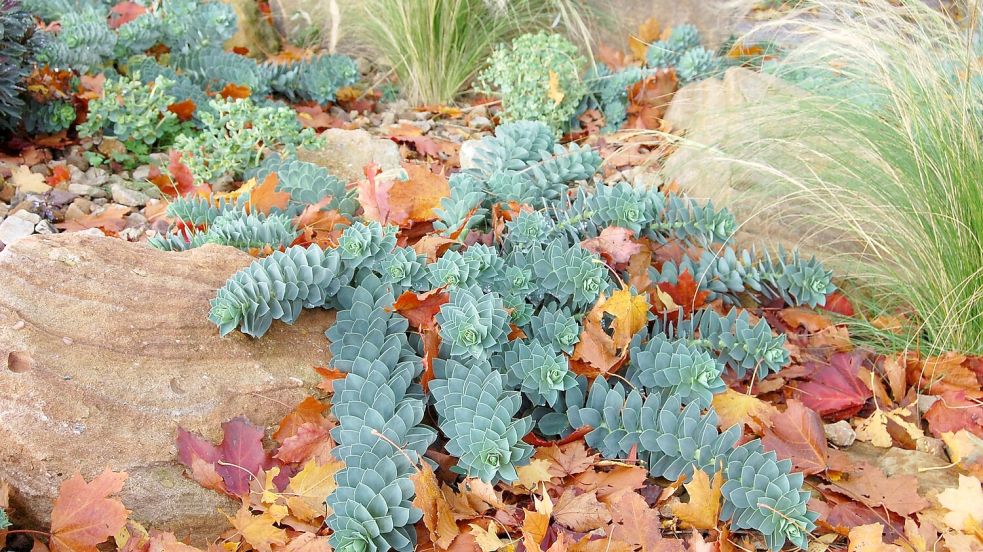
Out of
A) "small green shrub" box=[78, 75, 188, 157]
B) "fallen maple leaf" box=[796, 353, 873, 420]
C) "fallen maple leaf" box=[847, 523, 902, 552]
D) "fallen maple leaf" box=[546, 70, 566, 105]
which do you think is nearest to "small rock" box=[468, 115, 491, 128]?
"fallen maple leaf" box=[546, 70, 566, 105]

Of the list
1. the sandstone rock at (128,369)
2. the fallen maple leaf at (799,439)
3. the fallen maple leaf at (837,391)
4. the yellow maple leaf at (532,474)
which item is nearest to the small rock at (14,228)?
the sandstone rock at (128,369)

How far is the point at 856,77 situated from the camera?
2.34 meters

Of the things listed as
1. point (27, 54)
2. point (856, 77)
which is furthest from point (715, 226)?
point (27, 54)

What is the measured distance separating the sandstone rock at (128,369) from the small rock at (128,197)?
2.45ft

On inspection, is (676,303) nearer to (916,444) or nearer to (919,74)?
(916,444)

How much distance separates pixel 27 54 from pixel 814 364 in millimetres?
2472

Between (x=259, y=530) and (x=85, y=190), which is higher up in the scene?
(x=85, y=190)

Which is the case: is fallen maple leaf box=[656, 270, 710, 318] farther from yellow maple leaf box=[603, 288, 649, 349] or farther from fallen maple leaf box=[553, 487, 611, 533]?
fallen maple leaf box=[553, 487, 611, 533]

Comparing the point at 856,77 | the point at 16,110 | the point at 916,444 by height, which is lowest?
the point at 916,444

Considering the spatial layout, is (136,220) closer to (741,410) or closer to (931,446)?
(741,410)

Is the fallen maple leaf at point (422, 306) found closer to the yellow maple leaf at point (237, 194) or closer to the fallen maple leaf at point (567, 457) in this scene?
the fallen maple leaf at point (567, 457)

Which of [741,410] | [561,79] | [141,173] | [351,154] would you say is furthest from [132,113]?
[741,410]

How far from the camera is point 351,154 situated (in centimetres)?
271

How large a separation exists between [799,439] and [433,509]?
814 mm
